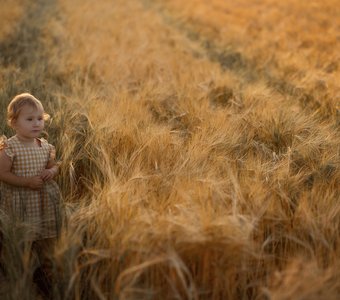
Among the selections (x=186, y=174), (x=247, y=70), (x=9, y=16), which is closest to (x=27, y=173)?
(x=186, y=174)

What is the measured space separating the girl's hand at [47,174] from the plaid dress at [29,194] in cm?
4

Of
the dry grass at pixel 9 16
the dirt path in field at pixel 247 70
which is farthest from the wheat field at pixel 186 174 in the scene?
the dry grass at pixel 9 16

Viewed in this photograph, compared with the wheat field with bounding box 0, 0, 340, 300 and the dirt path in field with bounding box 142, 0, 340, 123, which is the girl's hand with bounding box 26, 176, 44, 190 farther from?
the dirt path in field with bounding box 142, 0, 340, 123

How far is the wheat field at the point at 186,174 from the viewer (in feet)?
4.66

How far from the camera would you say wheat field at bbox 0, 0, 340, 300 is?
4.66ft

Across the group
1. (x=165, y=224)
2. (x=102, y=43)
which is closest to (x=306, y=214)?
(x=165, y=224)

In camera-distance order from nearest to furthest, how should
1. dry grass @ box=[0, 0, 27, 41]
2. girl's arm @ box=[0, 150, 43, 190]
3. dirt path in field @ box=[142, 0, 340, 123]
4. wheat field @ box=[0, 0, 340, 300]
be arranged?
wheat field @ box=[0, 0, 340, 300], girl's arm @ box=[0, 150, 43, 190], dirt path in field @ box=[142, 0, 340, 123], dry grass @ box=[0, 0, 27, 41]

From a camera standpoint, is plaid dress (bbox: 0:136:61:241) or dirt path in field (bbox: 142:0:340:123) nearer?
plaid dress (bbox: 0:136:61:241)

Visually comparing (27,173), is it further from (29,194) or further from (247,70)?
(247,70)

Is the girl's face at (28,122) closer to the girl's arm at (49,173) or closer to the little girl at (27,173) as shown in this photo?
the little girl at (27,173)

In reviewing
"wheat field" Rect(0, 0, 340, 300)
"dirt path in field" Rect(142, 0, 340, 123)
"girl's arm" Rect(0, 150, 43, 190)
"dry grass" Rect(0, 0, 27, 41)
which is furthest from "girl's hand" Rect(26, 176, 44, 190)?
"dry grass" Rect(0, 0, 27, 41)

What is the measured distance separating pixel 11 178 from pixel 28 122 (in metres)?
0.27

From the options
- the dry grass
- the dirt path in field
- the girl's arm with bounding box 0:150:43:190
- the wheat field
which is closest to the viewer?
the wheat field

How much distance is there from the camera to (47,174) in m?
1.97
